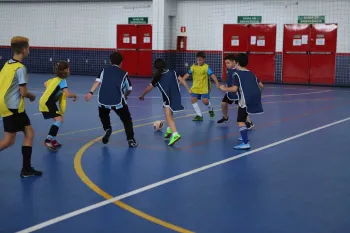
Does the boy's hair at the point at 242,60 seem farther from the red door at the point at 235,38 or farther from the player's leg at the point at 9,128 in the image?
the red door at the point at 235,38

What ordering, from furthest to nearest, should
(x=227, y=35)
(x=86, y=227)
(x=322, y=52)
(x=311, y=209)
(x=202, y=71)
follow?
(x=227, y=35) < (x=322, y=52) < (x=202, y=71) < (x=311, y=209) < (x=86, y=227)

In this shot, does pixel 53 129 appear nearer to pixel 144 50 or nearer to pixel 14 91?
pixel 14 91

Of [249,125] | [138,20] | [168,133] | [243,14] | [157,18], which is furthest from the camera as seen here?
[138,20]

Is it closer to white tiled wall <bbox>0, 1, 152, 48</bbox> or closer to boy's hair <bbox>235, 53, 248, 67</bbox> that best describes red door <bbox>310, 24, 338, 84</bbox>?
white tiled wall <bbox>0, 1, 152, 48</bbox>

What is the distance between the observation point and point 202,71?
40.4 ft

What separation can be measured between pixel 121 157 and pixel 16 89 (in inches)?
87.1

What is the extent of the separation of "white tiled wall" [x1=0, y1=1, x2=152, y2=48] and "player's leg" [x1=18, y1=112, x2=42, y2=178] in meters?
18.9

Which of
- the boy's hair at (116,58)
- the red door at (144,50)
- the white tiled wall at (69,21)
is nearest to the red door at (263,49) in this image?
the red door at (144,50)

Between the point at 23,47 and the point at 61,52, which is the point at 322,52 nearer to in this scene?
the point at 61,52

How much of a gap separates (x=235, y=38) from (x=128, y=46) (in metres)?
5.47

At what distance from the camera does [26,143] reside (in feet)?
21.8

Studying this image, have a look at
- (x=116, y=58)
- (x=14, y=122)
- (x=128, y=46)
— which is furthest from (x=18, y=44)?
(x=128, y=46)

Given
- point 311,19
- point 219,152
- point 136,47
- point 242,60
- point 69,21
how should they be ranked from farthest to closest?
1. point 69,21
2. point 136,47
3. point 311,19
4. point 242,60
5. point 219,152

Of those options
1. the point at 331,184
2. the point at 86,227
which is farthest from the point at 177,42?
the point at 86,227
